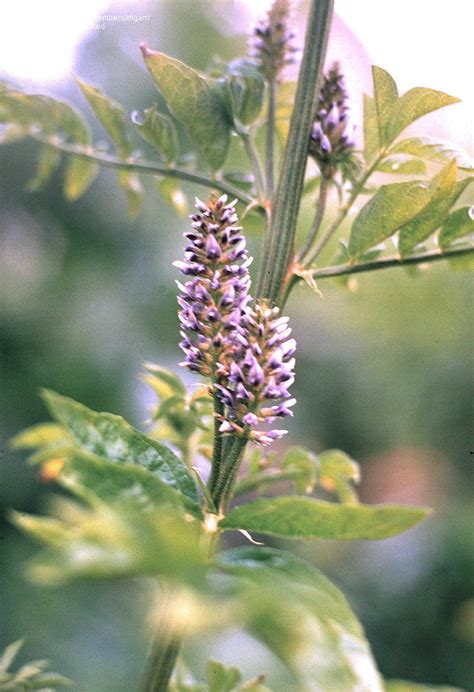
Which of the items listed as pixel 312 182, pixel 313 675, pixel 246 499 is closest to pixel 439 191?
pixel 312 182

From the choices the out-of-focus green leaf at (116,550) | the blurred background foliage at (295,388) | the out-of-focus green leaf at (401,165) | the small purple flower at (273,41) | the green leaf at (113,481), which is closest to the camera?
the out-of-focus green leaf at (116,550)

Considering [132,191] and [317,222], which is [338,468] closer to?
[317,222]

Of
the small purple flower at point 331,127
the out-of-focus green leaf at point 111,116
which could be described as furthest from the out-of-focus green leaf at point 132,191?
the small purple flower at point 331,127

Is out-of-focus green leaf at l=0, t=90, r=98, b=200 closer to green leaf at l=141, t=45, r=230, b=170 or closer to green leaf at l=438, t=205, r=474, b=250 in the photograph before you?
green leaf at l=141, t=45, r=230, b=170

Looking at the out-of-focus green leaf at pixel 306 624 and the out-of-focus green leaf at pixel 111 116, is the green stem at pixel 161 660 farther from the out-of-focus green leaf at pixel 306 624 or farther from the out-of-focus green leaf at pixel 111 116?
the out-of-focus green leaf at pixel 111 116

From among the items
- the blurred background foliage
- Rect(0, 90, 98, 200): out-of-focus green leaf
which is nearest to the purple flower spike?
Rect(0, 90, 98, 200): out-of-focus green leaf

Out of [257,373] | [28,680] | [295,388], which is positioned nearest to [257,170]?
[257,373]
